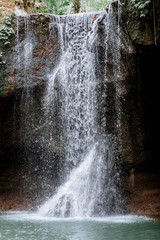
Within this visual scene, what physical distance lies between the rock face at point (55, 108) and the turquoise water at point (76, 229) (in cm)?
190

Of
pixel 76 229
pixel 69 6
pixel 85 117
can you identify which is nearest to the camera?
pixel 76 229

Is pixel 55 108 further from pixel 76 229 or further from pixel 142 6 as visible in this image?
pixel 76 229

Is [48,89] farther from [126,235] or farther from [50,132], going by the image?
[126,235]

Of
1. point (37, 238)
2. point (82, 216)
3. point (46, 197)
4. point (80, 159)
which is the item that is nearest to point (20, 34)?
point (80, 159)

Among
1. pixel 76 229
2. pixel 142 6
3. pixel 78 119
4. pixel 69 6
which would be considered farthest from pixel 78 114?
pixel 69 6

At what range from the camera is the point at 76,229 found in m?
5.55

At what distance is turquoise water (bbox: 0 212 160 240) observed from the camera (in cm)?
498

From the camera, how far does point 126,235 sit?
5102 mm

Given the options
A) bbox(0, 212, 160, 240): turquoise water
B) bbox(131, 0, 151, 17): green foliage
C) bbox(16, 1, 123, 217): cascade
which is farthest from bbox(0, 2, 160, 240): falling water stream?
bbox(131, 0, 151, 17): green foliage

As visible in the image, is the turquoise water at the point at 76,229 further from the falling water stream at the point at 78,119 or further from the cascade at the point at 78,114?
the cascade at the point at 78,114

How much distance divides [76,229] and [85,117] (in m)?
3.76

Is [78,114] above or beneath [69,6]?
beneath

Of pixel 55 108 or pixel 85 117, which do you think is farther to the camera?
pixel 55 108

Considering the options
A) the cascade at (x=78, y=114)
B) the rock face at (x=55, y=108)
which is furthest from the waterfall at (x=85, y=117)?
the rock face at (x=55, y=108)
